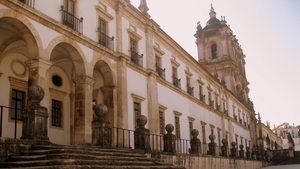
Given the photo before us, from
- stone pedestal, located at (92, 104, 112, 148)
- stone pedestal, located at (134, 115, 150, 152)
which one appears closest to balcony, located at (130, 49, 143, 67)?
stone pedestal, located at (134, 115, 150, 152)

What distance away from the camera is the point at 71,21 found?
14461 mm

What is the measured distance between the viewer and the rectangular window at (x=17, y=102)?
15078mm

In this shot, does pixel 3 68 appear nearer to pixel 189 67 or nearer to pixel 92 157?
pixel 92 157

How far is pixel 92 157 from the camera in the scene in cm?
977

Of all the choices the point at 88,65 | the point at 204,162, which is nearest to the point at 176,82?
the point at 204,162

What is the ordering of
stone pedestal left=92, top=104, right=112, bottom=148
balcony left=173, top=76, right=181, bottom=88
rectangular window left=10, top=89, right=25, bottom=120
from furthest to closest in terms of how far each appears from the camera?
1. balcony left=173, top=76, right=181, bottom=88
2. rectangular window left=10, top=89, right=25, bottom=120
3. stone pedestal left=92, top=104, right=112, bottom=148

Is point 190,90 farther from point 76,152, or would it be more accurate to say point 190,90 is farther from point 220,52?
point 220,52

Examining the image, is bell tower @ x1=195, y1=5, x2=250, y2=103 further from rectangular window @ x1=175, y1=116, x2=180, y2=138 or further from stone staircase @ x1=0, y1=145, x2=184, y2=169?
stone staircase @ x1=0, y1=145, x2=184, y2=169

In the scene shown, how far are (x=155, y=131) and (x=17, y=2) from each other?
10.3m

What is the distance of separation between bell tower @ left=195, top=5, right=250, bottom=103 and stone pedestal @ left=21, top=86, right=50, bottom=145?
33.7 metres

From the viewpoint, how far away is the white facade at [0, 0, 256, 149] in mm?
12398

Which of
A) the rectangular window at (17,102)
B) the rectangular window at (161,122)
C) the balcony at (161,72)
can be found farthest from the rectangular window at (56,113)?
the balcony at (161,72)

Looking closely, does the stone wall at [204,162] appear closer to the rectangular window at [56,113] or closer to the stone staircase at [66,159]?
the stone staircase at [66,159]

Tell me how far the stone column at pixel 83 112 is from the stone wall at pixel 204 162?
11.5 ft
